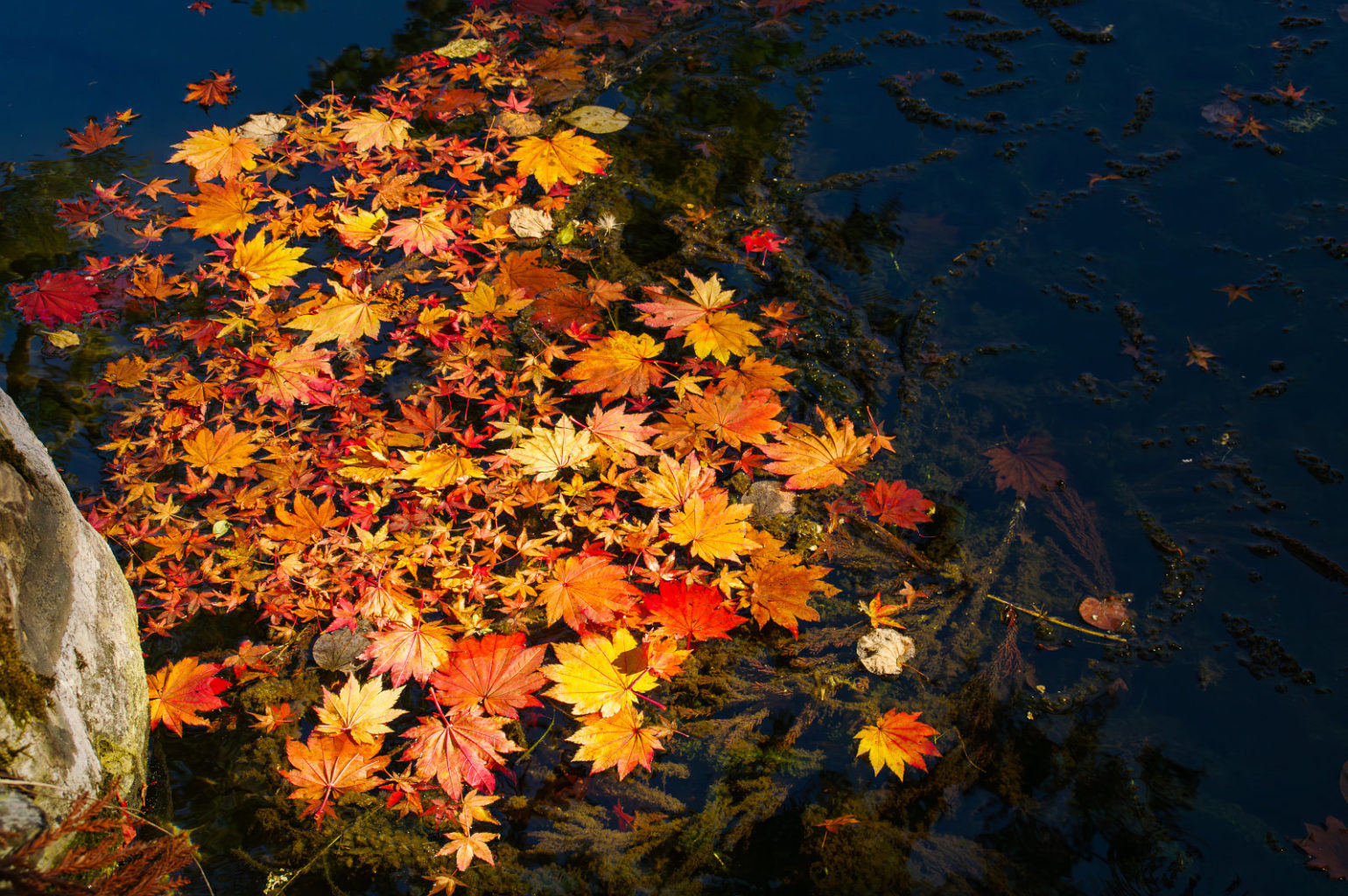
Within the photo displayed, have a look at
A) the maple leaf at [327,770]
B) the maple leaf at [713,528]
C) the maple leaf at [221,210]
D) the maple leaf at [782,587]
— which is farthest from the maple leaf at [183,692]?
the maple leaf at [221,210]

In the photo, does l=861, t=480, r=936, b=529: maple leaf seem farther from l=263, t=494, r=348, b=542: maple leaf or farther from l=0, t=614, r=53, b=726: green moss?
l=0, t=614, r=53, b=726: green moss

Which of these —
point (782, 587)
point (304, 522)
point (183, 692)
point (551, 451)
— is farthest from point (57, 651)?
point (782, 587)

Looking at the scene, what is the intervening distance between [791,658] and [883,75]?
137 inches

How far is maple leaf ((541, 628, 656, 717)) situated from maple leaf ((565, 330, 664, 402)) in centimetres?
104

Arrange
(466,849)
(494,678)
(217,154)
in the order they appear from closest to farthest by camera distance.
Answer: (466,849), (494,678), (217,154)

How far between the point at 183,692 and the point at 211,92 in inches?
140

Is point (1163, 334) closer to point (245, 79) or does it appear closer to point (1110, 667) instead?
point (1110, 667)

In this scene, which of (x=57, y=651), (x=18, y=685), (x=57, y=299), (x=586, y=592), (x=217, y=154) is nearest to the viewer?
(x=18, y=685)

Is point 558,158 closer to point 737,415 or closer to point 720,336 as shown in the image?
point 720,336

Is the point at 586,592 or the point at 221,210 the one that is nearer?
the point at 586,592

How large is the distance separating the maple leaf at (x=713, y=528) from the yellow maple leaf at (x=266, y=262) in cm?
222

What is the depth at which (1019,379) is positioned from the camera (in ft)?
9.83

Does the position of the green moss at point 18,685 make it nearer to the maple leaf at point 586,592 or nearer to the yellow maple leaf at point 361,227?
the maple leaf at point 586,592

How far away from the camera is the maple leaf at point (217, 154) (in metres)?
3.75
